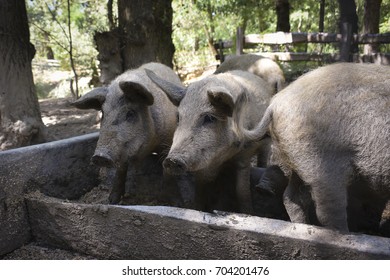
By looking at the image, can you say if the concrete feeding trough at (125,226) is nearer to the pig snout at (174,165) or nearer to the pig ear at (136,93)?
the pig snout at (174,165)

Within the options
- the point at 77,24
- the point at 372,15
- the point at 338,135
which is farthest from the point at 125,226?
the point at 77,24

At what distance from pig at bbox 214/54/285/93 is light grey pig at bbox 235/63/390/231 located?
2322 millimetres

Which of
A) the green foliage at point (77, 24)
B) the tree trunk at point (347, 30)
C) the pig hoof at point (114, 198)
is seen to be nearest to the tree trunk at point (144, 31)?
the pig hoof at point (114, 198)

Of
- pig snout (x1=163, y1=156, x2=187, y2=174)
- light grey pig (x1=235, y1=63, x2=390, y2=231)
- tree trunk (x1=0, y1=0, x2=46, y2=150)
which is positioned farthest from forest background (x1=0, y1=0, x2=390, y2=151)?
light grey pig (x1=235, y1=63, x2=390, y2=231)

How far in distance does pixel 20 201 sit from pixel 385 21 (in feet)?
47.3

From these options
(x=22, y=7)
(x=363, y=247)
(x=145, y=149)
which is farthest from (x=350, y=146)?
(x=22, y=7)

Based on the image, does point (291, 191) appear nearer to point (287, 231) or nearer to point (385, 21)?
point (287, 231)

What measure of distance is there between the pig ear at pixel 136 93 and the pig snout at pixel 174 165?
0.88 metres

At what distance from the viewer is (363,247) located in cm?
227

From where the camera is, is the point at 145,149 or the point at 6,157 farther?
the point at 145,149

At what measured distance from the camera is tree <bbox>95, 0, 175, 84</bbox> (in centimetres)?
588

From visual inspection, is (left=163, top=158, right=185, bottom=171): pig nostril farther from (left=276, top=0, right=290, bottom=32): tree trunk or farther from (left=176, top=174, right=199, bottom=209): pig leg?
(left=276, top=0, right=290, bottom=32): tree trunk

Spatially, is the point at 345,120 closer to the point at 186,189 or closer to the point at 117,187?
the point at 186,189

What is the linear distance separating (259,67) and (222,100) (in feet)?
7.98
